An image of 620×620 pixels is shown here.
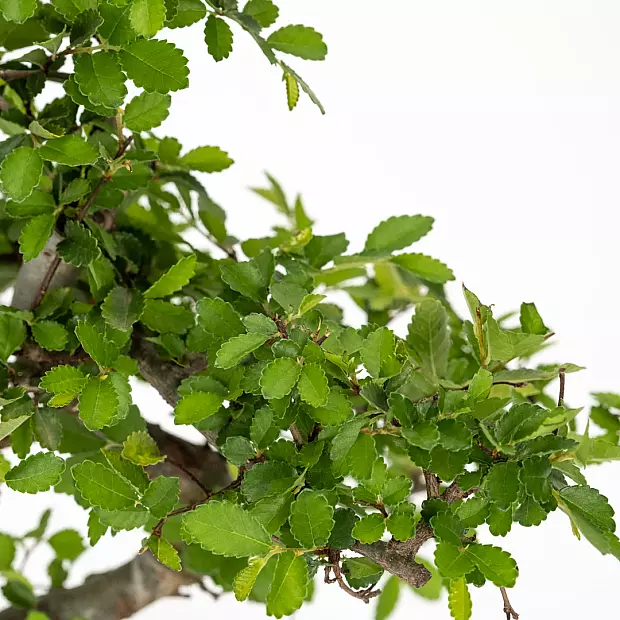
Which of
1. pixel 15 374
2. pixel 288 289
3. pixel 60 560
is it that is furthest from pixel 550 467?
pixel 60 560

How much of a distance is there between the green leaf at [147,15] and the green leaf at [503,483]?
0.91ft

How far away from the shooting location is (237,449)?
0.47m

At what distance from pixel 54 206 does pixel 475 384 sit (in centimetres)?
29

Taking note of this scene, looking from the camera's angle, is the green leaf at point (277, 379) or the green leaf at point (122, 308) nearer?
the green leaf at point (277, 379)

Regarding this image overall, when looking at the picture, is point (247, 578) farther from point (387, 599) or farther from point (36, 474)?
point (387, 599)

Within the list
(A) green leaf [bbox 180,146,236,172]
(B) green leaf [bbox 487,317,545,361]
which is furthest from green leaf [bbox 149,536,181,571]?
(A) green leaf [bbox 180,146,236,172]

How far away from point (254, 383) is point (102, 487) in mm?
96

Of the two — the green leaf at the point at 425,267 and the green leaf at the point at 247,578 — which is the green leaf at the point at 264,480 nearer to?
the green leaf at the point at 247,578

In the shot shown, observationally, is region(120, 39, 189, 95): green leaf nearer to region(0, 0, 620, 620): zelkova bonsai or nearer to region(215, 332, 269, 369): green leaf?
region(0, 0, 620, 620): zelkova bonsai

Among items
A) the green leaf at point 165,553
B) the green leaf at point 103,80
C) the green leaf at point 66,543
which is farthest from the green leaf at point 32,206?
the green leaf at point 66,543

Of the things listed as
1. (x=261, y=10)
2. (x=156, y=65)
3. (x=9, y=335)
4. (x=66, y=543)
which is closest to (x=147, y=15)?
(x=156, y=65)

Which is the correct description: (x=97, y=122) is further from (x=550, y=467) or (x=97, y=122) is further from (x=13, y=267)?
(x=550, y=467)

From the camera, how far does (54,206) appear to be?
1.76 ft

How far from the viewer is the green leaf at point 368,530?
0.43 meters
